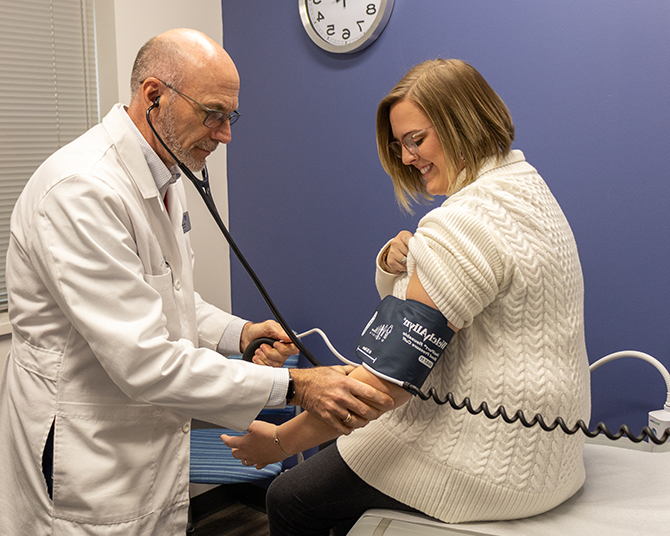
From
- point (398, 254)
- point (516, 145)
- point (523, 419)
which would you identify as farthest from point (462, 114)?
point (516, 145)

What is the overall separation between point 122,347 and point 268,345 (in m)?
0.47

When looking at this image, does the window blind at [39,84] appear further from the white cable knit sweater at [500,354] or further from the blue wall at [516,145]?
the white cable knit sweater at [500,354]

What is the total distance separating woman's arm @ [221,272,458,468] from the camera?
3.43 feet

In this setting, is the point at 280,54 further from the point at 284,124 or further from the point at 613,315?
the point at 613,315

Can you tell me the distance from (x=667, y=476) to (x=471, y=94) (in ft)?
2.78

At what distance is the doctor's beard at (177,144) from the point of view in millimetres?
1260

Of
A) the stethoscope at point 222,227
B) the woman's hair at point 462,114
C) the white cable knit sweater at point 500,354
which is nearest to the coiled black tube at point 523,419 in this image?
the white cable knit sweater at point 500,354

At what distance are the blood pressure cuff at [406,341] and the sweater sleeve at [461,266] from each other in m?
0.03

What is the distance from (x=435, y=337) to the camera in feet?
3.27

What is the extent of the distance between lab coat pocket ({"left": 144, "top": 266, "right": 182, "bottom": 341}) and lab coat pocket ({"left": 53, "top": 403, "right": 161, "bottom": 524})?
175mm

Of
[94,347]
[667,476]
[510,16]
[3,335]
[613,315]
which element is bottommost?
[3,335]

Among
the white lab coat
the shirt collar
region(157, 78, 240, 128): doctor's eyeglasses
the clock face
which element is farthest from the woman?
the clock face

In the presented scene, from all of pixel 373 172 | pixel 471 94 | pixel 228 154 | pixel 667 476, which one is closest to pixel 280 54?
pixel 228 154

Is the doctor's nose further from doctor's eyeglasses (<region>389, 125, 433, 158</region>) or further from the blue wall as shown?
the blue wall
